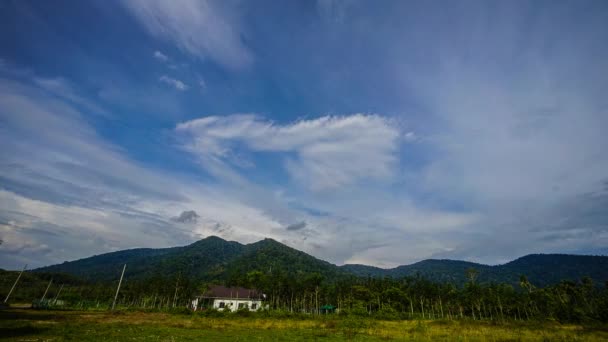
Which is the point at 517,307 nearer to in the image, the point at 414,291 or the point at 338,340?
the point at 414,291

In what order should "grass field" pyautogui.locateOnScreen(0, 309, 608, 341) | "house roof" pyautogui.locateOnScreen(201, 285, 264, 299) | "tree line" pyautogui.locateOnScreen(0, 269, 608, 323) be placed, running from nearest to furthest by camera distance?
"grass field" pyautogui.locateOnScreen(0, 309, 608, 341), "house roof" pyautogui.locateOnScreen(201, 285, 264, 299), "tree line" pyautogui.locateOnScreen(0, 269, 608, 323)

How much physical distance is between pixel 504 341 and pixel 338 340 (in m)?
11.3

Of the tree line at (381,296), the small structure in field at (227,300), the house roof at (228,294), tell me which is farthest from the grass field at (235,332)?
the tree line at (381,296)

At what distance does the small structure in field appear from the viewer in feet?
254

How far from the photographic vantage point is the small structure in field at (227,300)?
3046 inches

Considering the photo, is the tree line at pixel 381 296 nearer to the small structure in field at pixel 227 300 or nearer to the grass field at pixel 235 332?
the small structure in field at pixel 227 300

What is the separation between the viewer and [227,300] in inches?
3073

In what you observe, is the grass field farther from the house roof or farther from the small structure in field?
the house roof

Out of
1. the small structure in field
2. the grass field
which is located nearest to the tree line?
the small structure in field

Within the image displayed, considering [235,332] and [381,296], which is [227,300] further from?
[235,332]

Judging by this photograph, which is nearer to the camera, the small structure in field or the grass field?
the grass field

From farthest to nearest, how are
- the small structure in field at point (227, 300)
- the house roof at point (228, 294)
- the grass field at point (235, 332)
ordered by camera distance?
the house roof at point (228, 294), the small structure in field at point (227, 300), the grass field at point (235, 332)

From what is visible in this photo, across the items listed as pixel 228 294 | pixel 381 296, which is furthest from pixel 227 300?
pixel 381 296

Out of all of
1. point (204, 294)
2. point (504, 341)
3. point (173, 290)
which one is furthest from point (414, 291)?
point (504, 341)
